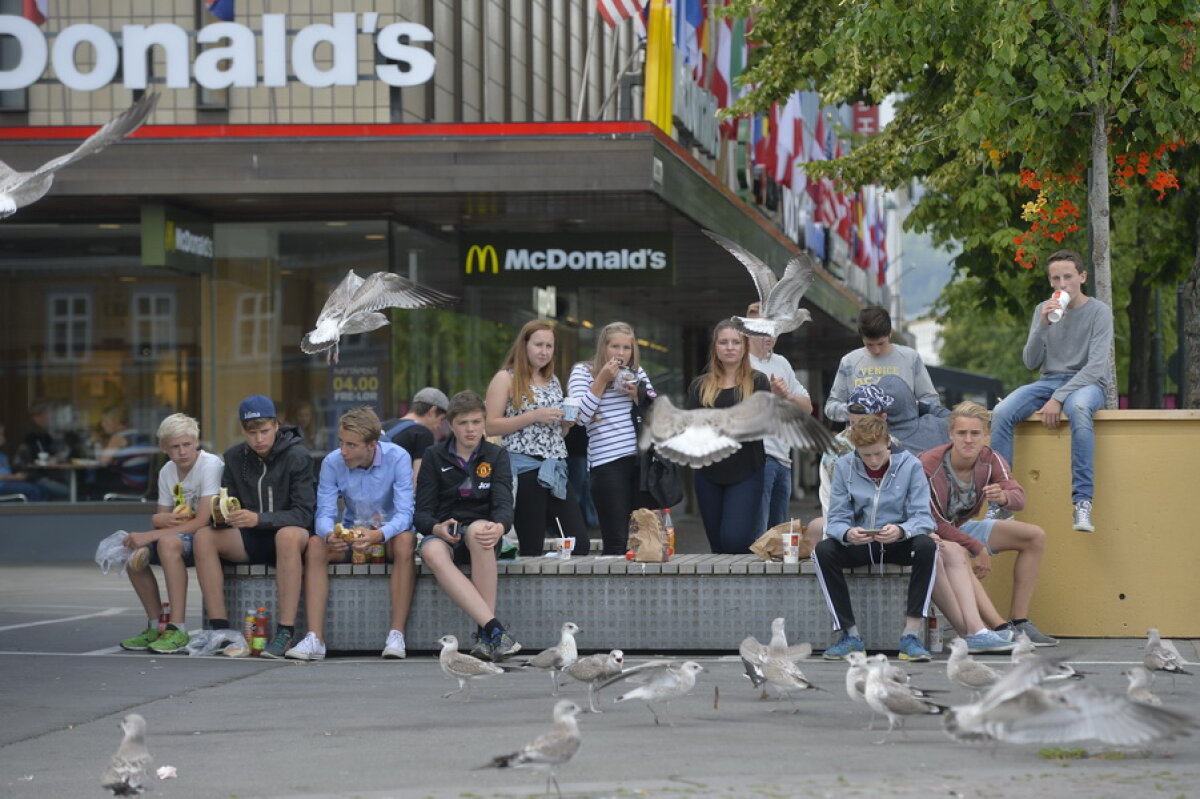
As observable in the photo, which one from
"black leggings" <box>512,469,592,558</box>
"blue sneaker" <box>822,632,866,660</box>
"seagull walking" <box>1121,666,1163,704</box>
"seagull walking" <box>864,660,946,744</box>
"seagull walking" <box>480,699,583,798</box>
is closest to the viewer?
"seagull walking" <box>480,699,583,798</box>

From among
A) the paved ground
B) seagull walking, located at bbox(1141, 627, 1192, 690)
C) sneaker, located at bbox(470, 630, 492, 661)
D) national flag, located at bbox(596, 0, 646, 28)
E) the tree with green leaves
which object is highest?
national flag, located at bbox(596, 0, 646, 28)

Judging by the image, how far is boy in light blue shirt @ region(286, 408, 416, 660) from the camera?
10703mm

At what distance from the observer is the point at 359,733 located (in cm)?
791

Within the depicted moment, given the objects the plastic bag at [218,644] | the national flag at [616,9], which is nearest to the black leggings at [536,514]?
the plastic bag at [218,644]

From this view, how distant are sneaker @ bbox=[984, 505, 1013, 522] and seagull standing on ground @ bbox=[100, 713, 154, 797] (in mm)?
6001

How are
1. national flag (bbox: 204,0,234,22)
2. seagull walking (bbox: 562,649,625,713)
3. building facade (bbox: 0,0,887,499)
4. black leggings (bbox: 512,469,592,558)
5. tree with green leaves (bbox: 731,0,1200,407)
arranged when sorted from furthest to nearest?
national flag (bbox: 204,0,234,22) < building facade (bbox: 0,0,887,499) < tree with green leaves (bbox: 731,0,1200,407) < black leggings (bbox: 512,469,592,558) < seagull walking (bbox: 562,649,625,713)

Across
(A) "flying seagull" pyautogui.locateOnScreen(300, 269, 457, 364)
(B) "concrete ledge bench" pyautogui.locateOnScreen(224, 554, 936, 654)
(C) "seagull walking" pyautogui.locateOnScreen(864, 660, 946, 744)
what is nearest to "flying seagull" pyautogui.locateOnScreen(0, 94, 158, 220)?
(A) "flying seagull" pyautogui.locateOnScreen(300, 269, 457, 364)

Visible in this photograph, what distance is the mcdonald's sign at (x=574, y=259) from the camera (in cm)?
2091

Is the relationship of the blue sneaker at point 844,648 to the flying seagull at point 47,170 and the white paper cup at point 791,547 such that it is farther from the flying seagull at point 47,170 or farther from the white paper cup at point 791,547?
the flying seagull at point 47,170

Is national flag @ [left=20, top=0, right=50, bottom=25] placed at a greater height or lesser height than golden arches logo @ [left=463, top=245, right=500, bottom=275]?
greater

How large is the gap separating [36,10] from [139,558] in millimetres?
11363

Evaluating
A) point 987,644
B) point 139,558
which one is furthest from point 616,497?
point 139,558

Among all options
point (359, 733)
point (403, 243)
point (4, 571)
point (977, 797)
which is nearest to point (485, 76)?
point (403, 243)

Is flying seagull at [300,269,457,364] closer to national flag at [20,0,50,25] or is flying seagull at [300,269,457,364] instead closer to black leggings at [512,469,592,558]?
black leggings at [512,469,592,558]
